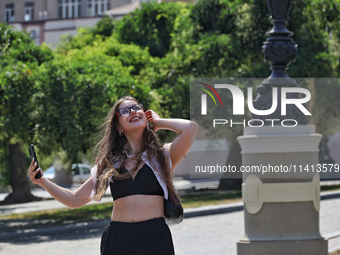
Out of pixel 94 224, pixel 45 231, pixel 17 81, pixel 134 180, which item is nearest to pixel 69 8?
pixel 17 81

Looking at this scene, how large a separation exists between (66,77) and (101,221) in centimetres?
370

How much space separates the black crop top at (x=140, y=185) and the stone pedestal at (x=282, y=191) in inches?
154

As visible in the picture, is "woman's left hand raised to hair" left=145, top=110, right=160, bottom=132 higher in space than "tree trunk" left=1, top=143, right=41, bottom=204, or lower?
higher

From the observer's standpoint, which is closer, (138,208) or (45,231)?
(138,208)

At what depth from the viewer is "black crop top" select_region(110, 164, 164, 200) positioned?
340cm

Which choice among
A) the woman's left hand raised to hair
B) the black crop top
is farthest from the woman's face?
the black crop top

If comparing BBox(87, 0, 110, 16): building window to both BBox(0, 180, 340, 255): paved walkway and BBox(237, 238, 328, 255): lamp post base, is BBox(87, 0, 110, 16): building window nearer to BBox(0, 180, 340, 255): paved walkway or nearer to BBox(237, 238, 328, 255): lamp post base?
BBox(0, 180, 340, 255): paved walkway

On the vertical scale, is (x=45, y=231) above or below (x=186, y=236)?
below

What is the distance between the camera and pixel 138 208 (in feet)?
11.1

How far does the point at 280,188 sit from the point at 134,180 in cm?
409

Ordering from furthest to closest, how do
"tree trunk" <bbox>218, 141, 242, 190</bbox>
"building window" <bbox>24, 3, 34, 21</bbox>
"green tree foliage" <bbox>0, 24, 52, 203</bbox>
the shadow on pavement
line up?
1. "building window" <bbox>24, 3, 34, 21</bbox>
2. "tree trunk" <bbox>218, 141, 242, 190</bbox>
3. "green tree foliage" <bbox>0, 24, 52, 203</bbox>
4. the shadow on pavement

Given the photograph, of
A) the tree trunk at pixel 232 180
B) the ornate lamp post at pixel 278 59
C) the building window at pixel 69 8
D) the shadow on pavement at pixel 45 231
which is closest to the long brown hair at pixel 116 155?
the ornate lamp post at pixel 278 59

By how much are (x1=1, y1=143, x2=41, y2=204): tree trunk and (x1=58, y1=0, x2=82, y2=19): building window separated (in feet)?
134

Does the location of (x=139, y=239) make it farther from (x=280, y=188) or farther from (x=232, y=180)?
(x=232, y=180)
